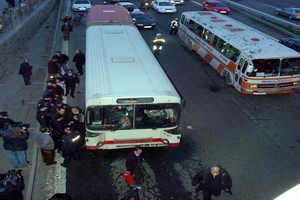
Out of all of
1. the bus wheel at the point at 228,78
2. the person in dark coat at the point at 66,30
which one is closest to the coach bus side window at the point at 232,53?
the bus wheel at the point at 228,78

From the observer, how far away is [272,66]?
13.9 m

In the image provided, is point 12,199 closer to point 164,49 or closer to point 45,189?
point 45,189

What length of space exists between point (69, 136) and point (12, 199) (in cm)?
230

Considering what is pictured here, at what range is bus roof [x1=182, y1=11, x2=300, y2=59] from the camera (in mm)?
13789

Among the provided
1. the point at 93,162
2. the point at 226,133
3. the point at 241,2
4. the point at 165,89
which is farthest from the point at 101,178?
the point at 241,2

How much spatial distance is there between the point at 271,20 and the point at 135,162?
1092 inches

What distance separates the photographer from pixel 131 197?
6.81 m

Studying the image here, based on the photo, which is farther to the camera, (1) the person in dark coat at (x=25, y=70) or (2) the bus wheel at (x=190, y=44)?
(2) the bus wheel at (x=190, y=44)

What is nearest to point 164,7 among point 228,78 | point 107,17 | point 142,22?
point 142,22

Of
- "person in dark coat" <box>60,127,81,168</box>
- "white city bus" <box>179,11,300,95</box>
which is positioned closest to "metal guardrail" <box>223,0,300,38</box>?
"white city bus" <box>179,11,300,95</box>

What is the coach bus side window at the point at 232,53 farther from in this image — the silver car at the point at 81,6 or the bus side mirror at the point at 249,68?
the silver car at the point at 81,6

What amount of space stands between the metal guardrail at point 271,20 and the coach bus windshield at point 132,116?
20.7m

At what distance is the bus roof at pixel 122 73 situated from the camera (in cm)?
858

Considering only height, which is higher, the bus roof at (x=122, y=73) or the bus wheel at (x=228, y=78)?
the bus roof at (x=122, y=73)
